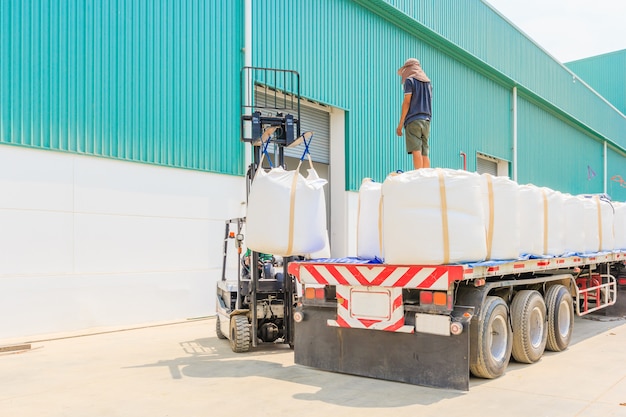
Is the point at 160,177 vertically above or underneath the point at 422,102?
underneath

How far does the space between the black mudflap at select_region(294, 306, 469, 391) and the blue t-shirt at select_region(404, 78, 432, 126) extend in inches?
112

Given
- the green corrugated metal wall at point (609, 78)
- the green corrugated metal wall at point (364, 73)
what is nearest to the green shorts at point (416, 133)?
the green corrugated metal wall at point (364, 73)

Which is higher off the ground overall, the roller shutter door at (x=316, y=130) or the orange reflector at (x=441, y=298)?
the roller shutter door at (x=316, y=130)

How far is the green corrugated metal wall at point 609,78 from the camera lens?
4033cm

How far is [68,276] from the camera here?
9.50 metres

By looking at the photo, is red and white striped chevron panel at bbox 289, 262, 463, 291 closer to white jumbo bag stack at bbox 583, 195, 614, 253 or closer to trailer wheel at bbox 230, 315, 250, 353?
trailer wheel at bbox 230, 315, 250, 353

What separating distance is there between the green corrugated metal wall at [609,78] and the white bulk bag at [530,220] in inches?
1474

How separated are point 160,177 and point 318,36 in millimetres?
5839

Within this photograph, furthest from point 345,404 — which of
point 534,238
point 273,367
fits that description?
point 534,238

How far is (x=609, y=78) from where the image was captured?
40.7 meters

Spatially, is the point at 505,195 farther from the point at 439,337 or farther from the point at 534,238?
the point at 439,337

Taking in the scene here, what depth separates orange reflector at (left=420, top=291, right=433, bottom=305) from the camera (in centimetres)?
585

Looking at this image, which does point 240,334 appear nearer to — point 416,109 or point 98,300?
point 98,300

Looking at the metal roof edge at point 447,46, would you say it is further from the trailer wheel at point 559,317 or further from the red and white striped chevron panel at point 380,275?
the red and white striped chevron panel at point 380,275
